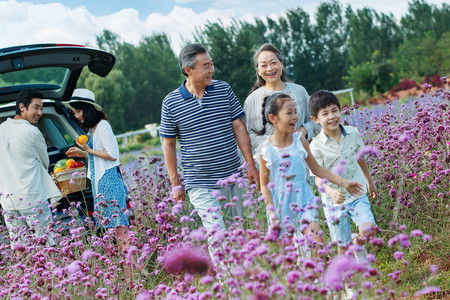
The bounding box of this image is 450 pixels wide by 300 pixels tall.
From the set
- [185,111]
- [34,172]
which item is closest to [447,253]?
[185,111]

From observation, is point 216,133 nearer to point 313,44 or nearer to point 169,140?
point 169,140

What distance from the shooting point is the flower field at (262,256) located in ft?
8.49

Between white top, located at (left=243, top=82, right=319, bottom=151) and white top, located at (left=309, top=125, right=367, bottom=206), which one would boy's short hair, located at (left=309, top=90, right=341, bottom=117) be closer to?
white top, located at (left=309, top=125, right=367, bottom=206)

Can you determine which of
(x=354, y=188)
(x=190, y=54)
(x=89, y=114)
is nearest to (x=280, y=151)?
(x=354, y=188)

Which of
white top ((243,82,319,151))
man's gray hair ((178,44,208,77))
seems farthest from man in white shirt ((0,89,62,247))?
white top ((243,82,319,151))

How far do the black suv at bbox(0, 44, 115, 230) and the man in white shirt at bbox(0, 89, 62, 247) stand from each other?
0.26 metres

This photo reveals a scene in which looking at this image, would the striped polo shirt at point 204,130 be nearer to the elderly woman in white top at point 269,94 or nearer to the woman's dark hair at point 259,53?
the elderly woman in white top at point 269,94

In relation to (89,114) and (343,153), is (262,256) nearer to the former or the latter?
(343,153)

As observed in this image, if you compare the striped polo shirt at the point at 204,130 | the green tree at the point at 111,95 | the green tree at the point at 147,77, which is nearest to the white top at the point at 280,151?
the striped polo shirt at the point at 204,130

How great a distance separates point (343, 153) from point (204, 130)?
3.64 ft

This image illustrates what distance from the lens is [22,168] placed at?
5.41m

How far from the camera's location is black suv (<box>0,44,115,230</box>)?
16.9 ft

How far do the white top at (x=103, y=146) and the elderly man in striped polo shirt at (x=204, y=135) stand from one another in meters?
0.91

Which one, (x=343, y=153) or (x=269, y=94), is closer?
(x=343, y=153)
